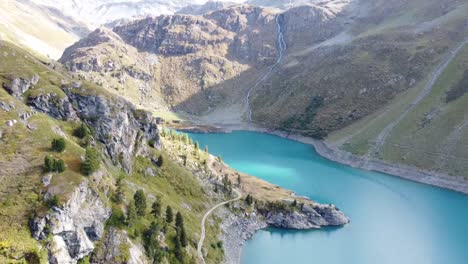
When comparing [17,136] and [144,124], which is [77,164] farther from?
[144,124]

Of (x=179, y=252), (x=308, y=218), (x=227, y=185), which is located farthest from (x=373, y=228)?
(x=179, y=252)

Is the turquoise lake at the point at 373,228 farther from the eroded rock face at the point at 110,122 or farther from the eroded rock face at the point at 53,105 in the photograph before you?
→ the eroded rock face at the point at 53,105

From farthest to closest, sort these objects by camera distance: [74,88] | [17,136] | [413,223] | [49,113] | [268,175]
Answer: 1. [268,175]
2. [413,223]
3. [74,88]
4. [49,113]
5. [17,136]

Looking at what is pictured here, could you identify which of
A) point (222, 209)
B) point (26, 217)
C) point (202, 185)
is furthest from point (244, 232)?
point (26, 217)

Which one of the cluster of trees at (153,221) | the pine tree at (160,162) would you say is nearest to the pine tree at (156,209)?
the cluster of trees at (153,221)

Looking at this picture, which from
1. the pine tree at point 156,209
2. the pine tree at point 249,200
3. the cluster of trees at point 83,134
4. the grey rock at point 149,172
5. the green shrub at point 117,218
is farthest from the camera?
the pine tree at point 249,200

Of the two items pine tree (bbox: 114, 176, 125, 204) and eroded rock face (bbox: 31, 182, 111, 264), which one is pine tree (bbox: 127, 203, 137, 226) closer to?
pine tree (bbox: 114, 176, 125, 204)
